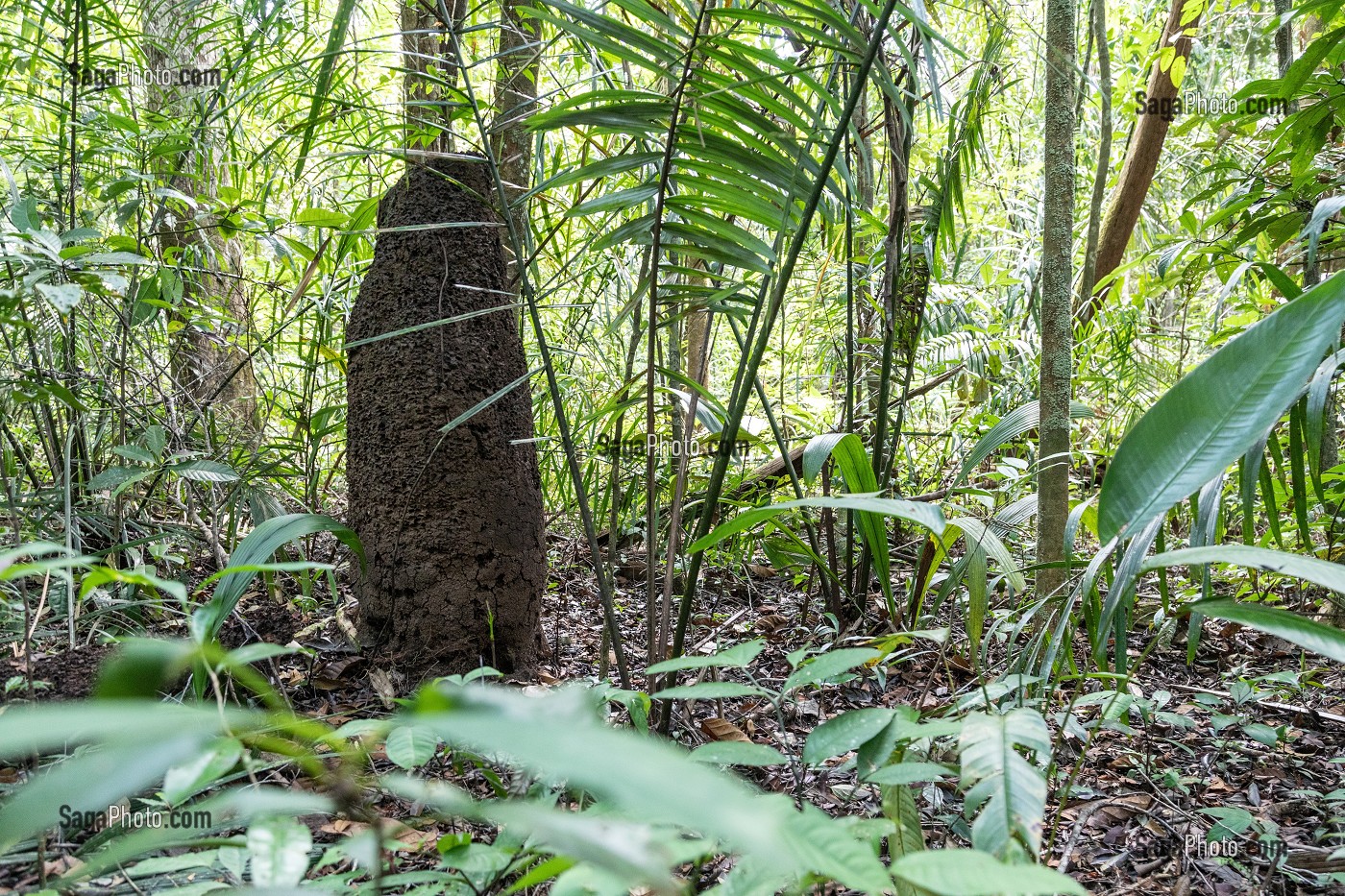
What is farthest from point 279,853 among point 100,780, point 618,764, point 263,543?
point 263,543

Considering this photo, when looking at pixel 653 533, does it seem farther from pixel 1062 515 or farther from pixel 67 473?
pixel 67 473

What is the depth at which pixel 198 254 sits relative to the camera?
2193mm

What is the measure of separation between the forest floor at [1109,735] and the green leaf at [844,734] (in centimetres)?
14

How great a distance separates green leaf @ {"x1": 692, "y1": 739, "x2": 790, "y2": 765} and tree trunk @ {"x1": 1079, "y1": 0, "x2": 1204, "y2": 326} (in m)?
3.04

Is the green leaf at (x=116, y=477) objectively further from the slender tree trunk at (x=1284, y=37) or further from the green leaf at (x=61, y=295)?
the slender tree trunk at (x=1284, y=37)

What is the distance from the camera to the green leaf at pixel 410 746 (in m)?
0.73

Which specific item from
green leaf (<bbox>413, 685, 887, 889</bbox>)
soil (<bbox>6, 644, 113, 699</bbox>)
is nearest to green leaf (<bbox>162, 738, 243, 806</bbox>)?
green leaf (<bbox>413, 685, 887, 889</bbox>)

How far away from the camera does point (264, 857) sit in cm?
56

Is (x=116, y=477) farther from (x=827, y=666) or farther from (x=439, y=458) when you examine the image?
(x=827, y=666)

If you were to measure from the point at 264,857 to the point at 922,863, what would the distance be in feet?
1.48

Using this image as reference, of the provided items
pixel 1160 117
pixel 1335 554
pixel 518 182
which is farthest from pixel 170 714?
pixel 1160 117

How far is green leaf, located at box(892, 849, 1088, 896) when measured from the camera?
0.48m

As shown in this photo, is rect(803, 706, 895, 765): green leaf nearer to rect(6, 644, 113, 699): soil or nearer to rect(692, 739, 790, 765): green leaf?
rect(692, 739, 790, 765): green leaf

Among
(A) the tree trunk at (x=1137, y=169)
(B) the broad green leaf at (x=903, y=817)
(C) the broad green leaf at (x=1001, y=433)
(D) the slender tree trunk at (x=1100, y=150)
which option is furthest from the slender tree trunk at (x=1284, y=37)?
(B) the broad green leaf at (x=903, y=817)
